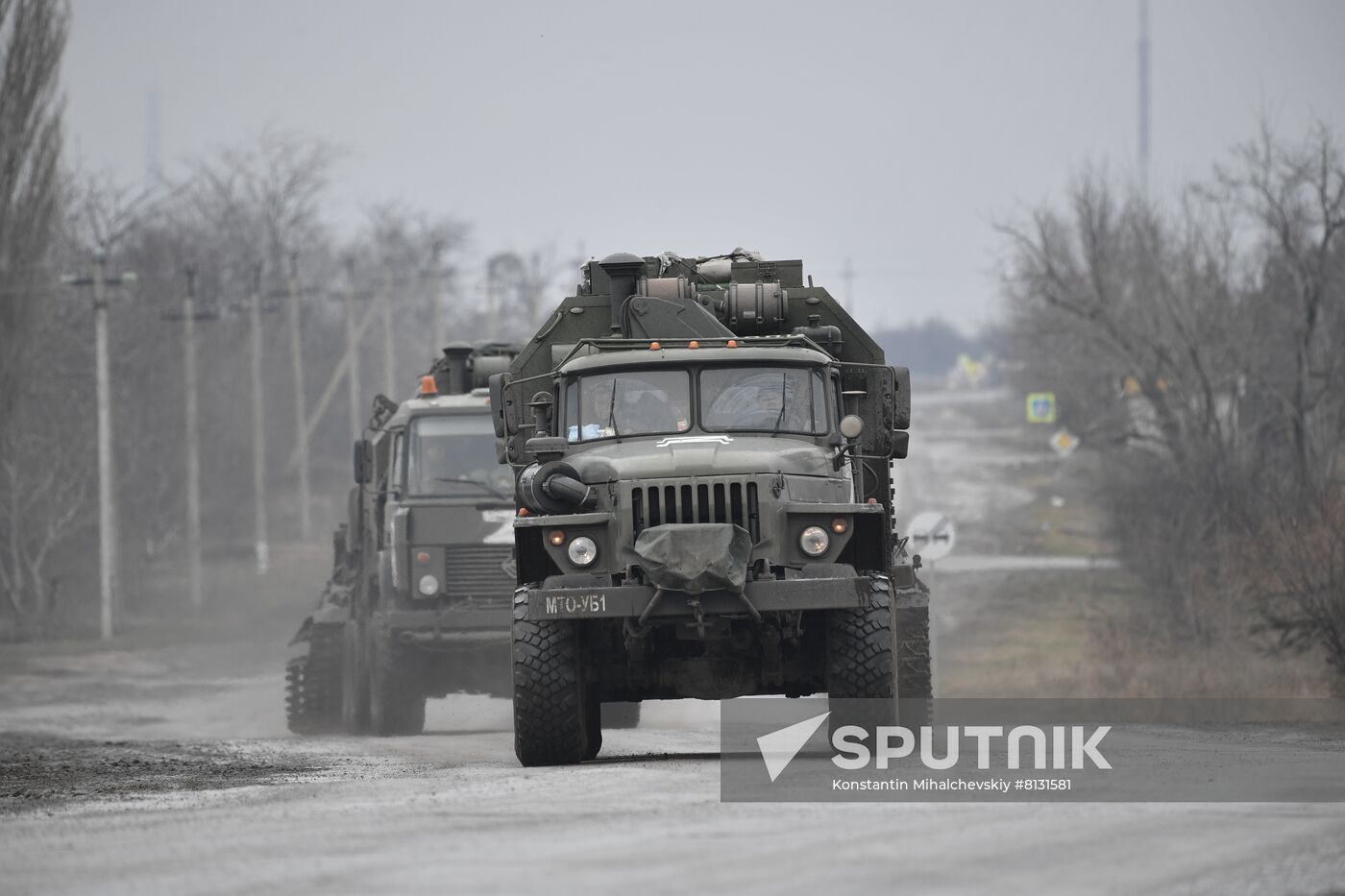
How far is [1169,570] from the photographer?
33.2m

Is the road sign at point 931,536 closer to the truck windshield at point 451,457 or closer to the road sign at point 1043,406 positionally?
the truck windshield at point 451,457

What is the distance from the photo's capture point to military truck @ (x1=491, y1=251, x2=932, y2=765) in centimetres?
1285

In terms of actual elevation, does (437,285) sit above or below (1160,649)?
above

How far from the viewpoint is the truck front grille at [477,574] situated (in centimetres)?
1986

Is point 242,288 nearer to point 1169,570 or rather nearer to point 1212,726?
point 1169,570

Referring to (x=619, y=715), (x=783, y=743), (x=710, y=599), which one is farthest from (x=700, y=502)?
(x=619, y=715)

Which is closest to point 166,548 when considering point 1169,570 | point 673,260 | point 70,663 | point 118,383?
point 118,383

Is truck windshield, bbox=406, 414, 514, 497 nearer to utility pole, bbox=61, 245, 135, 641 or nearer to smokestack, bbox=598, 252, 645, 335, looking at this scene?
smokestack, bbox=598, 252, 645, 335

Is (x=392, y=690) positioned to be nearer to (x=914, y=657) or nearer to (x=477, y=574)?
(x=477, y=574)

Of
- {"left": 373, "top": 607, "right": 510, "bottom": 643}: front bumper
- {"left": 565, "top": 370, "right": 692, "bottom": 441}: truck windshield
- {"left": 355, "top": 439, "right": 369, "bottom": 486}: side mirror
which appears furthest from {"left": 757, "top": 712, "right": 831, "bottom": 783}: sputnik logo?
{"left": 355, "top": 439, "right": 369, "bottom": 486}: side mirror

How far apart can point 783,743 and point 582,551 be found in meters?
2.95

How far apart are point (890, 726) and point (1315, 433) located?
2200 centimetres

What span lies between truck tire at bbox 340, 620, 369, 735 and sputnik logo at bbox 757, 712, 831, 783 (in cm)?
470

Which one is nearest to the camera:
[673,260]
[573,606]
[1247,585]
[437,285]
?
[573,606]
